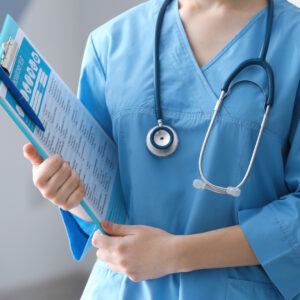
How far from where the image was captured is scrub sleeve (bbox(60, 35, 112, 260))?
3.05 ft

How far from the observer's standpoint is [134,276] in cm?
78

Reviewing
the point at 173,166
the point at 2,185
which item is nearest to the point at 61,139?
the point at 173,166

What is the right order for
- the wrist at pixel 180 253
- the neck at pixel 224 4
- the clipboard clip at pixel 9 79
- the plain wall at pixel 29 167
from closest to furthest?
1. the clipboard clip at pixel 9 79
2. the wrist at pixel 180 253
3. the neck at pixel 224 4
4. the plain wall at pixel 29 167

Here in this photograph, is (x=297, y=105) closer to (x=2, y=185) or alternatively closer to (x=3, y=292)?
(x=2, y=185)

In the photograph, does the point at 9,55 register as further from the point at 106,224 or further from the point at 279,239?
the point at 279,239

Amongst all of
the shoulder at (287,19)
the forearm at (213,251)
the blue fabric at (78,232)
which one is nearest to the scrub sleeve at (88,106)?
the blue fabric at (78,232)

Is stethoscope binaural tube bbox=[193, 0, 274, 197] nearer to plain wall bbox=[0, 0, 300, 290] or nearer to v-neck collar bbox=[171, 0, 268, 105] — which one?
v-neck collar bbox=[171, 0, 268, 105]

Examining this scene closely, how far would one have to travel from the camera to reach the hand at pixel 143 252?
0.77 meters

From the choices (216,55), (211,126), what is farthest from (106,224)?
(216,55)

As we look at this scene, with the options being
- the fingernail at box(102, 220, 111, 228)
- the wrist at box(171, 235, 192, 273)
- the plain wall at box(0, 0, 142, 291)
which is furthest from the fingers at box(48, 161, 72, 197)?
the plain wall at box(0, 0, 142, 291)

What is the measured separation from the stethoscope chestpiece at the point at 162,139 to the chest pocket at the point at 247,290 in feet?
0.81

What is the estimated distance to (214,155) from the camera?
0.79 m

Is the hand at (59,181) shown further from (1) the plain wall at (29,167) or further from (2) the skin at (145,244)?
(1) the plain wall at (29,167)

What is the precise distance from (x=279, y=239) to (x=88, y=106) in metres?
0.45
